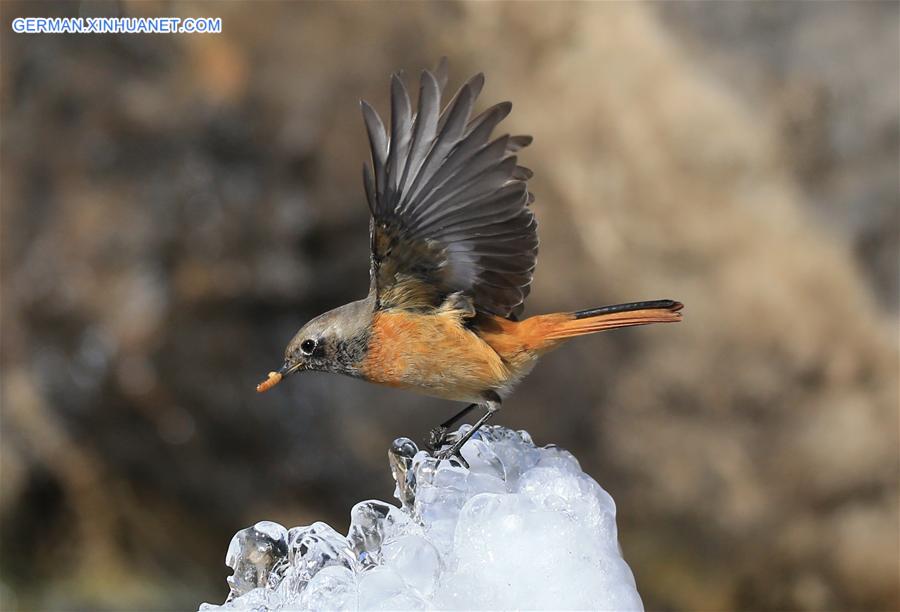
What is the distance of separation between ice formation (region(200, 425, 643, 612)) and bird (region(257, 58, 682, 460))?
9.5 inches

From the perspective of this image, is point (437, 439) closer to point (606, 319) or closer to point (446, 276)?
point (446, 276)

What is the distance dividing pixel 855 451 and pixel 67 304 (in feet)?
18.1

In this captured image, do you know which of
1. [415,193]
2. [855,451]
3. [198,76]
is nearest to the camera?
[415,193]

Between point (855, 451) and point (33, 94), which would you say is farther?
point (33, 94)

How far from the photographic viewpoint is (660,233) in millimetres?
6773

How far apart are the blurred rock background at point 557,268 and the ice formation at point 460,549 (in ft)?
12.8

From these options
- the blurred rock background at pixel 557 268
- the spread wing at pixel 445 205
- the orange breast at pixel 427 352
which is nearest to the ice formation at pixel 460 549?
the orange breast at pixel 427 352

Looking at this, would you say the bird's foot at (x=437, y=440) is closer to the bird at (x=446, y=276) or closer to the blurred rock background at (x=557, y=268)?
the bird at (x=446, y=276)

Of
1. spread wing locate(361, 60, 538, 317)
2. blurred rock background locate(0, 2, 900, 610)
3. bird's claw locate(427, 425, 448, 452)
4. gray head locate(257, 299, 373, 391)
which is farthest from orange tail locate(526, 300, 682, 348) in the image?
blurred rock background locate(0, 2, 900, 610)

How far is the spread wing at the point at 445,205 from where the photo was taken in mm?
2912

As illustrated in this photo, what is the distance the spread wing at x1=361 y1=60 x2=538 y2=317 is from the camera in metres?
2.91

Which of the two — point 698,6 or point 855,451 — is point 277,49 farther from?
point 855,451

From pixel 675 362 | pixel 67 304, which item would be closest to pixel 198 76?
pixel 67 304

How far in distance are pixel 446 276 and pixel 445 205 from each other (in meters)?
0.29
